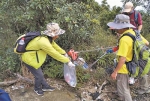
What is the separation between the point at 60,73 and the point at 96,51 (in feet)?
3.64

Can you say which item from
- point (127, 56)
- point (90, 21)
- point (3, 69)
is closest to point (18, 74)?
point (3, 69)

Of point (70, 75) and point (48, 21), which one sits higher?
point (48, 21)

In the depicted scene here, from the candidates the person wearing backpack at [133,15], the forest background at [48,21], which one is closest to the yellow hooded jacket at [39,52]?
the forest background at [48,21]

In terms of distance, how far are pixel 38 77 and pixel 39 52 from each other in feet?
1.69

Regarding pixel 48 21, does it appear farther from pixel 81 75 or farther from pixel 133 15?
pixel 133 15

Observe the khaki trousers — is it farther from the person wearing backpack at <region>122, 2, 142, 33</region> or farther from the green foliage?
the person wearing backpack at <region>122, 2, 142, 33</region>

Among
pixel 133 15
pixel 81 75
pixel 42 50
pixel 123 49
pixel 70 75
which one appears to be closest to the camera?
pixel 123 49

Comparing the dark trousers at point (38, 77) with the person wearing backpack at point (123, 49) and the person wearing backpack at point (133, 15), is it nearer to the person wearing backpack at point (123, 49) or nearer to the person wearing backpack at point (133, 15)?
the person wearing backpack at point (123, 49)

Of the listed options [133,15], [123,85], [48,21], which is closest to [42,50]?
[48,21]

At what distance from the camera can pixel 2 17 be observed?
16.0 feet

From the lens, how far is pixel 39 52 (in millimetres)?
3895

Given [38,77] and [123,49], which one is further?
[38,77]

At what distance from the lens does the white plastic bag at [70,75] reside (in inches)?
168

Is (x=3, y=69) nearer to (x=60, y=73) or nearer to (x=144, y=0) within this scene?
(x=60, y=73)
